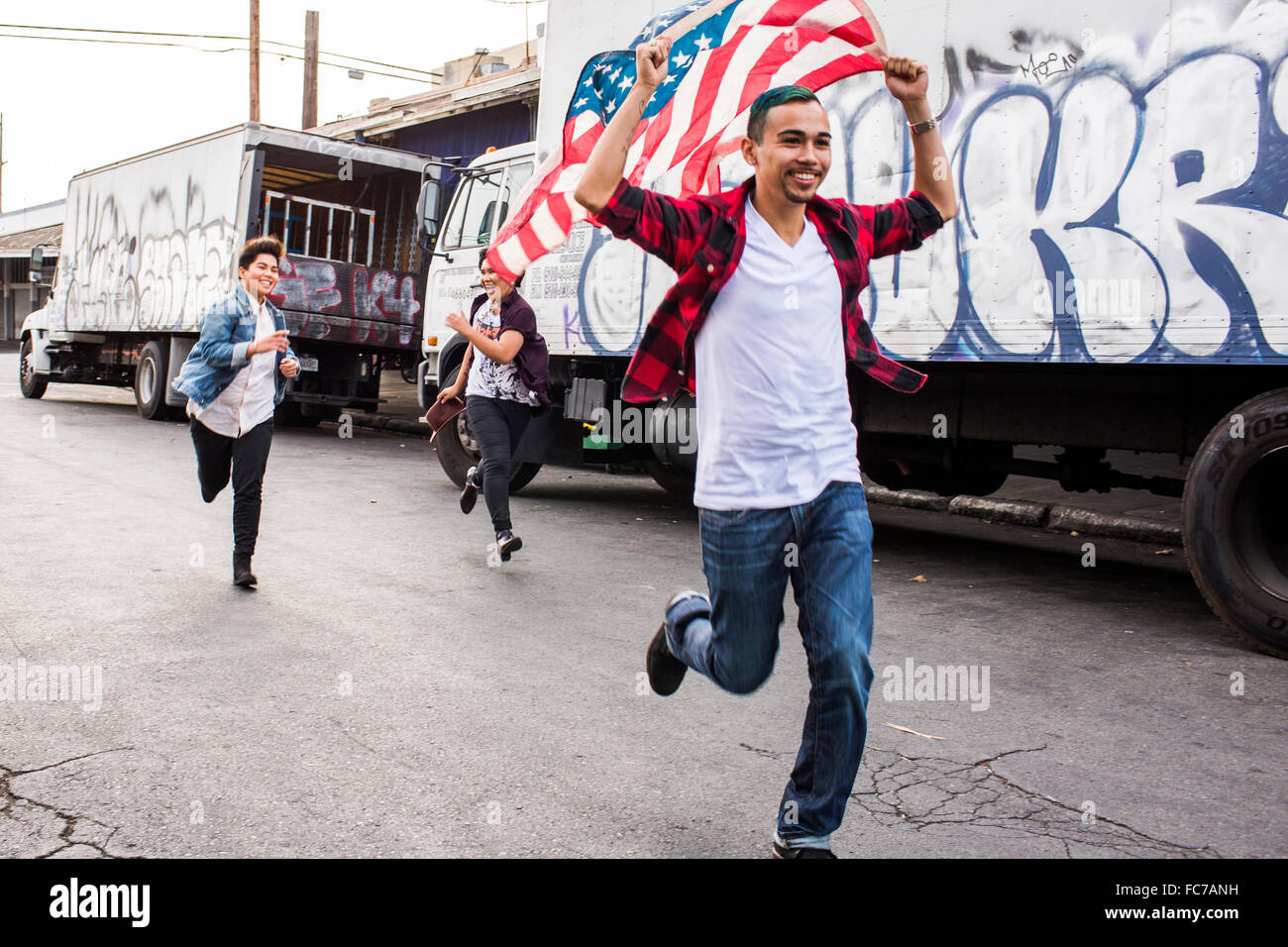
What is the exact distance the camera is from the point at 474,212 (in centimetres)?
1088

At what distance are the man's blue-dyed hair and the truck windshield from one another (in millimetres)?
7916

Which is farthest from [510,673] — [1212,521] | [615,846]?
[1212,521]

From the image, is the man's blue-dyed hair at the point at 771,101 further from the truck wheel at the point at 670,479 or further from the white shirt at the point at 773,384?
the truck wheel at the point at 670,479

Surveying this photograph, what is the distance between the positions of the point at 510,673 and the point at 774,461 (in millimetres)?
2157

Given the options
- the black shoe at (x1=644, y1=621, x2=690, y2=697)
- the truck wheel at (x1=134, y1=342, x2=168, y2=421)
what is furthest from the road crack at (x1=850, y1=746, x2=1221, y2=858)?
the truck wheel at (x1=134, y1=342, x2=168, y2=421)

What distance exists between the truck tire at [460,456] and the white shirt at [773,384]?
7.46 metres

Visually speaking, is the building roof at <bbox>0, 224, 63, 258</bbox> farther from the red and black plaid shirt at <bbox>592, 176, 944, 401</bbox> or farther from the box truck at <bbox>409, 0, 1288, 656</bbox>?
the red and black plaid shirt at <bbox>592, 176, 944, 401</bbox>

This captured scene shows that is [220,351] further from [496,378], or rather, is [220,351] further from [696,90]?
[696,90]

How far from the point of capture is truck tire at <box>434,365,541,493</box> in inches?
406

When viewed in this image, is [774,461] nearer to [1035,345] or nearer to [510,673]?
[510,673]

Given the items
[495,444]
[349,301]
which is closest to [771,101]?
[495,444]

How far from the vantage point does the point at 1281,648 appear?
17.1ft

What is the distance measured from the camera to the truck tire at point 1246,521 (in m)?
5.25

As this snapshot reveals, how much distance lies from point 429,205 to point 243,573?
5462 mm
